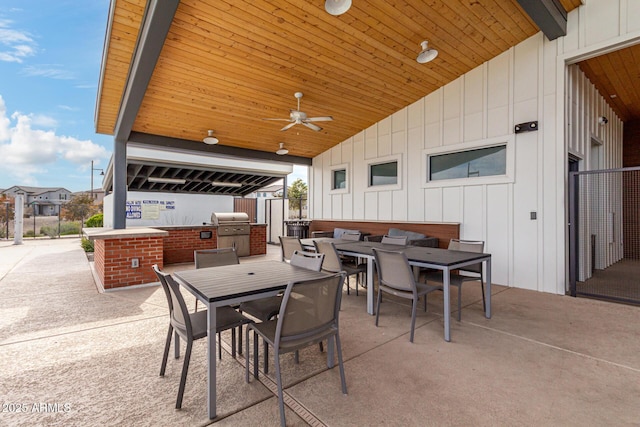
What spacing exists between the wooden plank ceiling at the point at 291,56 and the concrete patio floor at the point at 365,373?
3.32 m

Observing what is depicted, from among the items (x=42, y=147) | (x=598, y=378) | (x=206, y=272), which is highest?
(x=42, y=147)

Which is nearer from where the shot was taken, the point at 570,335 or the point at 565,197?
the point at 570,335

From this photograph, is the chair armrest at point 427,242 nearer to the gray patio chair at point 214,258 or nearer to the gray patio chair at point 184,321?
the gray patio chair at point 214,258

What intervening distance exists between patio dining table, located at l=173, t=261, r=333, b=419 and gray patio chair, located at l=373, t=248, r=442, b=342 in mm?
840

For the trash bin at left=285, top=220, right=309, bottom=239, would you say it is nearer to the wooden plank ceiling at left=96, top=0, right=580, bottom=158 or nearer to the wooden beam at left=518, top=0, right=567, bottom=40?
the wooden plank ceiling at left=96, top=0, right=580, bottom=158

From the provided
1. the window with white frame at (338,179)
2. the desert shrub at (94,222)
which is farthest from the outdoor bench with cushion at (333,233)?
the desert shrub at (94,222)

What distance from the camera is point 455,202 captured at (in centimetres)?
→ 565

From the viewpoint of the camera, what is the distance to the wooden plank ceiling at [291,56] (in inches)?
147

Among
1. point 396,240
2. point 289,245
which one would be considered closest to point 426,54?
point 396,240

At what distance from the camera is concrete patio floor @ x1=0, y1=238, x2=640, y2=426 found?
176cm

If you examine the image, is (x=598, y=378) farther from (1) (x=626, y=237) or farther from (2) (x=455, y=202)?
(1) (x=626, y=237)

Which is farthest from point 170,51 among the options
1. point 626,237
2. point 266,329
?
point 626,237

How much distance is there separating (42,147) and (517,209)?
39.6 m

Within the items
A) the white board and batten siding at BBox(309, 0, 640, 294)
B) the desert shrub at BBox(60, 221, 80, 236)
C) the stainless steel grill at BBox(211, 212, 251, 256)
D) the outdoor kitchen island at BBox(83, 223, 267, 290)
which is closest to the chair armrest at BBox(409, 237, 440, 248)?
the white board and batten siding at BBox(309, 0, 640, 294)
